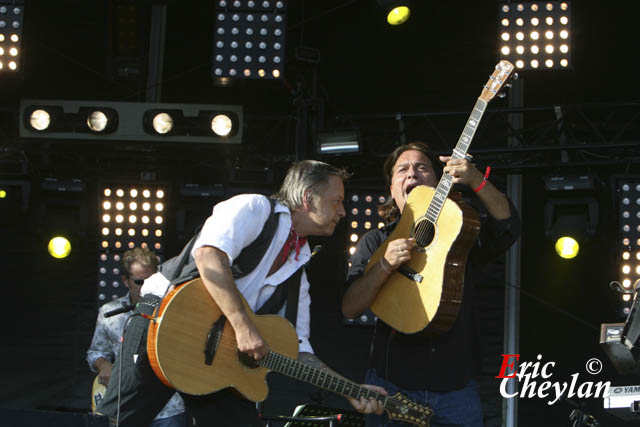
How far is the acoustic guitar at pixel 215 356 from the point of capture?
2912mm

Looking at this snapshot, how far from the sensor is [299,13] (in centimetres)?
703

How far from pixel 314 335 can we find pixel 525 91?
2.94 meters

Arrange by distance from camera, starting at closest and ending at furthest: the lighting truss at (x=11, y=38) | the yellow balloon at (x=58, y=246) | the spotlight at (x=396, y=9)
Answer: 1. the spotlight at (x=396, y=9)
2. the lighting truss at (x=11, y=38)
3. the yellow balloon at (x=58, y=246)

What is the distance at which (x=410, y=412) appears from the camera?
125 inches

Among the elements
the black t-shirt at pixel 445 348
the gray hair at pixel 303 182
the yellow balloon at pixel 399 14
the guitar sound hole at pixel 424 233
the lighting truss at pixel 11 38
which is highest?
the yellow balloon at pixel 399 14

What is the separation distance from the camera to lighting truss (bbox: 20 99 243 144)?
5.85m

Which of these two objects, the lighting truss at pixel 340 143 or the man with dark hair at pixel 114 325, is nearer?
the man with dark hair at pixel 114 325

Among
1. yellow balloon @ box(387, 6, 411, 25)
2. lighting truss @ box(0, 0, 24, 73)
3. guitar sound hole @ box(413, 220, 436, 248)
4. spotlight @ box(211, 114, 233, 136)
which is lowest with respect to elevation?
guitar sound hole @ box(413, 220, 436, 248)

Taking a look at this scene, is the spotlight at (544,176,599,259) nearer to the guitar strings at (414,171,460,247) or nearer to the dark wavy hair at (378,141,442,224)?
the dark wavy hair at (378,141,442,224)

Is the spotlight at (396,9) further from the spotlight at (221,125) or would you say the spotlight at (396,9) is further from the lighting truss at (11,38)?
the lighting truss at (11,38)

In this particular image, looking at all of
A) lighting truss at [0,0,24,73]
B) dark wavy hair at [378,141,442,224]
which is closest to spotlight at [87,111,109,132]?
lighting truss at [0,0,24,73]

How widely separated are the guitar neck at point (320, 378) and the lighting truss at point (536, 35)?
3.66m

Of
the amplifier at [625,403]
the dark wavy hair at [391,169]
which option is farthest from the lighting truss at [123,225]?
the amplifier at [625,403]

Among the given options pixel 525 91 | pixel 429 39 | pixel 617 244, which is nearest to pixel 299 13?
pixel 429 39
